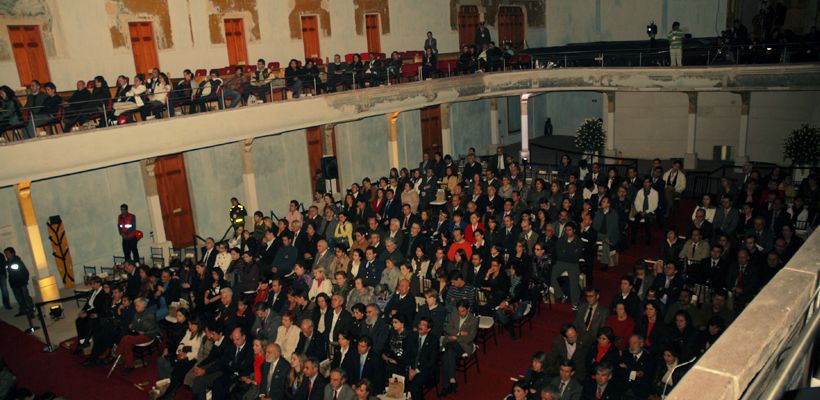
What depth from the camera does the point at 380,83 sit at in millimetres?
19875

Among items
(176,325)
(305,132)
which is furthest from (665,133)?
(176,325)

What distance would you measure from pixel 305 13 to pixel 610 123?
38.2 ft

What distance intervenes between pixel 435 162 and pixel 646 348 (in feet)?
35.3

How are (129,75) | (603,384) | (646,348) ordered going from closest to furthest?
(603,384) < (646,348) < (129,75)

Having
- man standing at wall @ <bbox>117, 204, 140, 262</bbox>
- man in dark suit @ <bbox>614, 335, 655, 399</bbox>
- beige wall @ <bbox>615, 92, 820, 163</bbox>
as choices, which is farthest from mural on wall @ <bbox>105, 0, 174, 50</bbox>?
beige wall @ <bbox>615, 92, 820, 163</bbox>

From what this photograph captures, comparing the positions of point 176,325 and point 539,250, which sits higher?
point 539,250

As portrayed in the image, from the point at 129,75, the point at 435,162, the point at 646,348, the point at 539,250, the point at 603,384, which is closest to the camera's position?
the point at 603,384

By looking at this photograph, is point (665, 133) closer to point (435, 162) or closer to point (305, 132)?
point (435, 162)

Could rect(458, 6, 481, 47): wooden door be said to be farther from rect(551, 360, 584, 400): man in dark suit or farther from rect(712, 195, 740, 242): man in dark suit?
rect(551, 360, 584, 400): man in dark suit

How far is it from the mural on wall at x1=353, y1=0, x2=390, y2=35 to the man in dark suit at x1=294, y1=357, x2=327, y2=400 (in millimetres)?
16320

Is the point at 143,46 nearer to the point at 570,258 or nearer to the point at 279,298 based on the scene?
the point at 279,298

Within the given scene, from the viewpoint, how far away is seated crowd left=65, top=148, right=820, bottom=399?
29.0ft

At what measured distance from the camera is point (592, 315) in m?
9.59

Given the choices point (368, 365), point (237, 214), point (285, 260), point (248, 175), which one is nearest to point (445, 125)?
point (248, 175)
